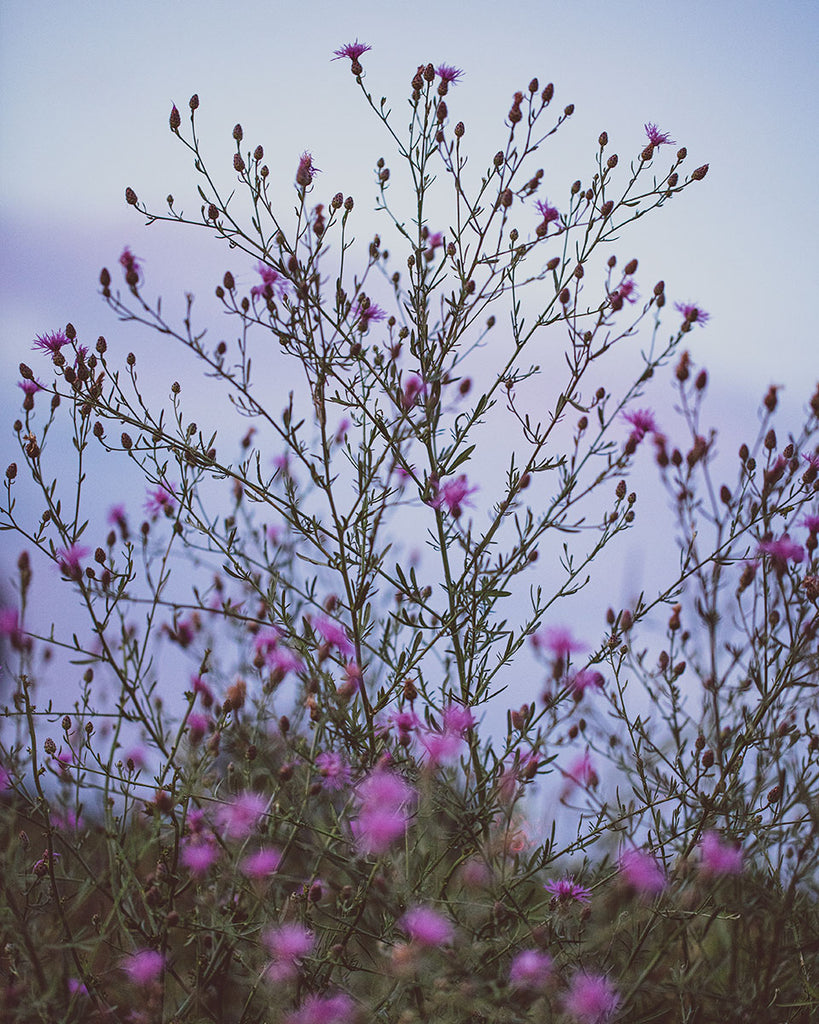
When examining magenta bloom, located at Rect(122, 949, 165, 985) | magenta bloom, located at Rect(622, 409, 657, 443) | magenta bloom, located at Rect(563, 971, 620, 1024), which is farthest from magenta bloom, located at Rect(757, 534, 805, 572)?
magenta bloom, located at Rect(122, 949, 165, 985)

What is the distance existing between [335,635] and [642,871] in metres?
0.65

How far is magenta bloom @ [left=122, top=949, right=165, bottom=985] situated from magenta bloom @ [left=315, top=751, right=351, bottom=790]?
350 mm

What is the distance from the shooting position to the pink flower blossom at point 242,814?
4.94 ft

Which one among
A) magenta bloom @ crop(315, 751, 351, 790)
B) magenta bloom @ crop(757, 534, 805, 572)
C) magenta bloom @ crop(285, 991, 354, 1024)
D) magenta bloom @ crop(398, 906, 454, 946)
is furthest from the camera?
magenta bloom @ crop(757, 534, 805, 572)

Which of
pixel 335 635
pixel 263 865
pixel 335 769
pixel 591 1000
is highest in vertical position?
pixel 335 635

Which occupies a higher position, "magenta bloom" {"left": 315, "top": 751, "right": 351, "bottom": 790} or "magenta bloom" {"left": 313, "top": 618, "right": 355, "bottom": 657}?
"magenta bloom" {"left": 313, "top": 618, "right": 355, "bottom": 657}

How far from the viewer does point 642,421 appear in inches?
77.5

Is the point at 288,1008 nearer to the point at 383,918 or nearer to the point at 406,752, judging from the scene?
the point at 383,918

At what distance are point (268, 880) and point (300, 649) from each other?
1.35 feet

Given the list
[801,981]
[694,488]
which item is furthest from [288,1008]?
[694,488]

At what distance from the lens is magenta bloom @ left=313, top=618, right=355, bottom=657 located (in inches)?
70.7

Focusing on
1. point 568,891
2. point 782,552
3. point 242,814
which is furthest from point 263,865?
point 782,552

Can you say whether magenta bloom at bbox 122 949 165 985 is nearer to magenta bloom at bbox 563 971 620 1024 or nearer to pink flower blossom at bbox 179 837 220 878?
pink flower blossom at bbox 179 837 220 878

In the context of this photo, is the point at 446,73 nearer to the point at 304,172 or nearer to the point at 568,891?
the point at 304,172
